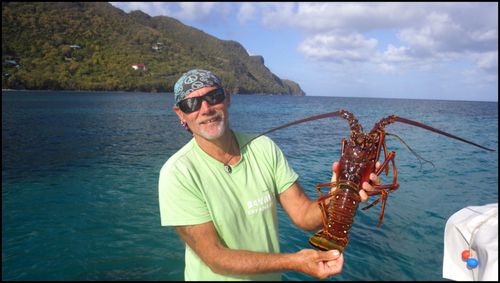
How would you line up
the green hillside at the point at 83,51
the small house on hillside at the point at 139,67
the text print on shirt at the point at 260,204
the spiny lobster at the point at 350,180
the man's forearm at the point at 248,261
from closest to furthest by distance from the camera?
1. the man's forearm at the point at 248,261
2. the text print on shirt at the point at 260,204
3. the spiny lobster at the point at 350,180
4. the green hillside at the point at 83,51
5. the small house on hillside at the point at 139,67

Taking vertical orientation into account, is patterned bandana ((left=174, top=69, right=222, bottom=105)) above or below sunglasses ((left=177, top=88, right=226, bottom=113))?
above

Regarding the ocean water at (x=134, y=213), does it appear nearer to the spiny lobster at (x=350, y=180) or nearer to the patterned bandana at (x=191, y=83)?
the spiny lobster at (x=350, y=180)

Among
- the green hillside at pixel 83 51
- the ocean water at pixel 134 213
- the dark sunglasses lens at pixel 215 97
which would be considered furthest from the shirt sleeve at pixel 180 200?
the green hillside at pixel 83 51

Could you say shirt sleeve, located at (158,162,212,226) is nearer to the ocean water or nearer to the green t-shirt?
the green t-shirt

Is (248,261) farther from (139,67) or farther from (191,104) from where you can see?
(139,67)

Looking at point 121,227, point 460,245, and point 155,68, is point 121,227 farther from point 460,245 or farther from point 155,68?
point 155,68

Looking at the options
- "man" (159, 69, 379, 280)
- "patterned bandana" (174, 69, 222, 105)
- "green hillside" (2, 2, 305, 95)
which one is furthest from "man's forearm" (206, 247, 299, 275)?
"green hillside" (2, 2, 305, 95)

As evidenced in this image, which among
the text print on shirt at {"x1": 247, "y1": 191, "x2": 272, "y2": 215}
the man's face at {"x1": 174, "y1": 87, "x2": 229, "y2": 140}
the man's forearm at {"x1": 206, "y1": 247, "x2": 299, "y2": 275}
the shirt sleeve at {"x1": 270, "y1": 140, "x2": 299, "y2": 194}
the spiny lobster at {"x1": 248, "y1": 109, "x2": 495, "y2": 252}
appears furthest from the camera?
the spiny lobster at {"x1": 248, "y1": 109, "x2": 495, "y2": 252}
